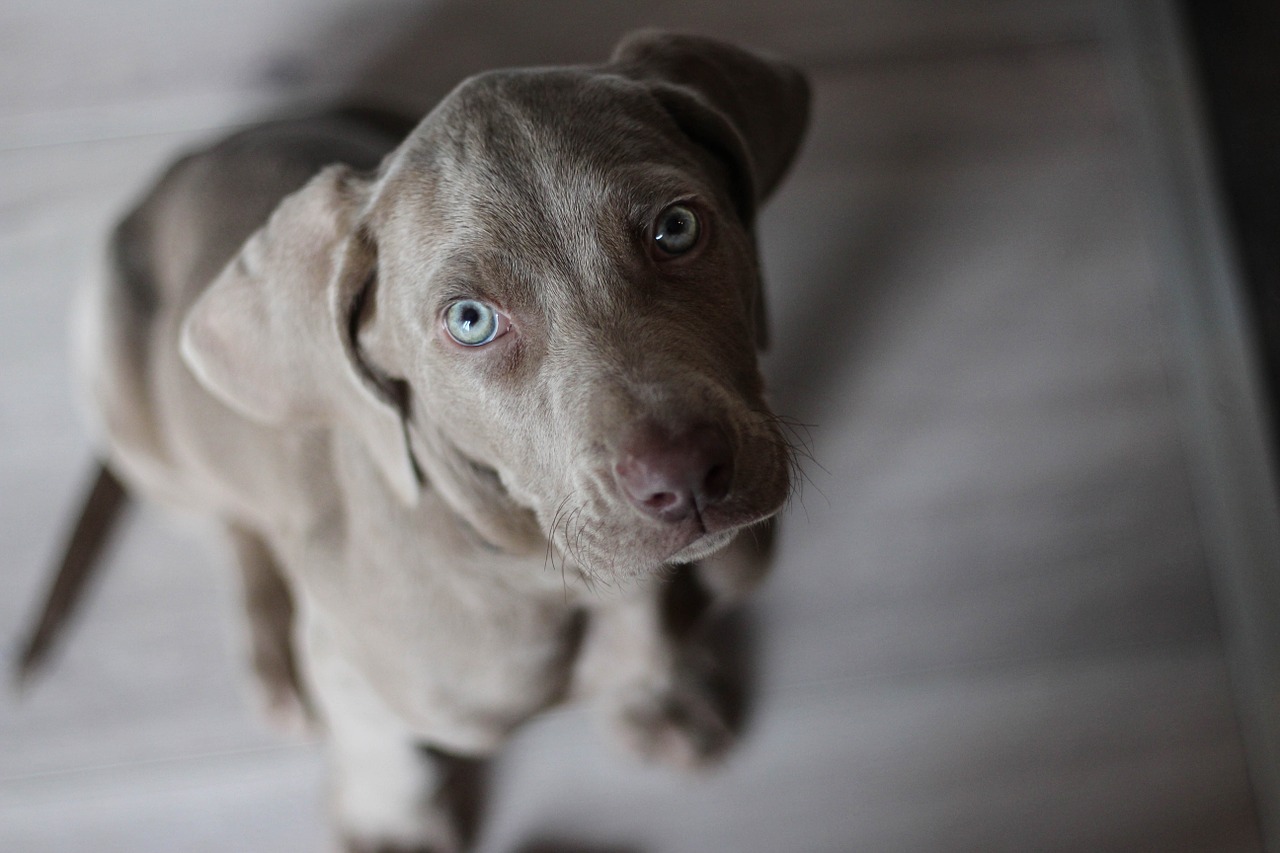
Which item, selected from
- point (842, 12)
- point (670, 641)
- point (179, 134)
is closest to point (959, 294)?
point (842, 12)

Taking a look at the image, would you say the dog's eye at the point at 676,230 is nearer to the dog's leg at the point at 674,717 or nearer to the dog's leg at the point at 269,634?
the dog's leg at the point at 674,717

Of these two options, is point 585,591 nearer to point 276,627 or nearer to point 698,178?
point 698,178

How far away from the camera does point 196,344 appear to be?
1497mm

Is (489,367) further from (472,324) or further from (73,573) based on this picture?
(73,573)

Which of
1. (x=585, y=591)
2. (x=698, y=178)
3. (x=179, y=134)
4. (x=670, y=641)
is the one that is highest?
(x=698, y=178)

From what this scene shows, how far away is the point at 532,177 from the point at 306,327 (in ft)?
1.21

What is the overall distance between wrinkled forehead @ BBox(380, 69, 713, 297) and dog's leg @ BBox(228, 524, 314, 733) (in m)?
1.18

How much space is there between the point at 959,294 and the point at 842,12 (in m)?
0.77

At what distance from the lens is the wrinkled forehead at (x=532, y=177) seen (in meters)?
1.30

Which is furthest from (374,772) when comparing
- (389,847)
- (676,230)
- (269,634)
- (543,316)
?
(676,230)

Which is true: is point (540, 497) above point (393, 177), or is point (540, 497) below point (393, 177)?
below

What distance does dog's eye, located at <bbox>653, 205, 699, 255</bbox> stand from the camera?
1351 millimetres

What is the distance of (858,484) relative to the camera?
240cm

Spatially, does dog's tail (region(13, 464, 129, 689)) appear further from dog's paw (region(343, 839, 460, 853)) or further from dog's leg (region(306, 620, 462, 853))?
dog's paw (region(343, 839, 460, 853))
